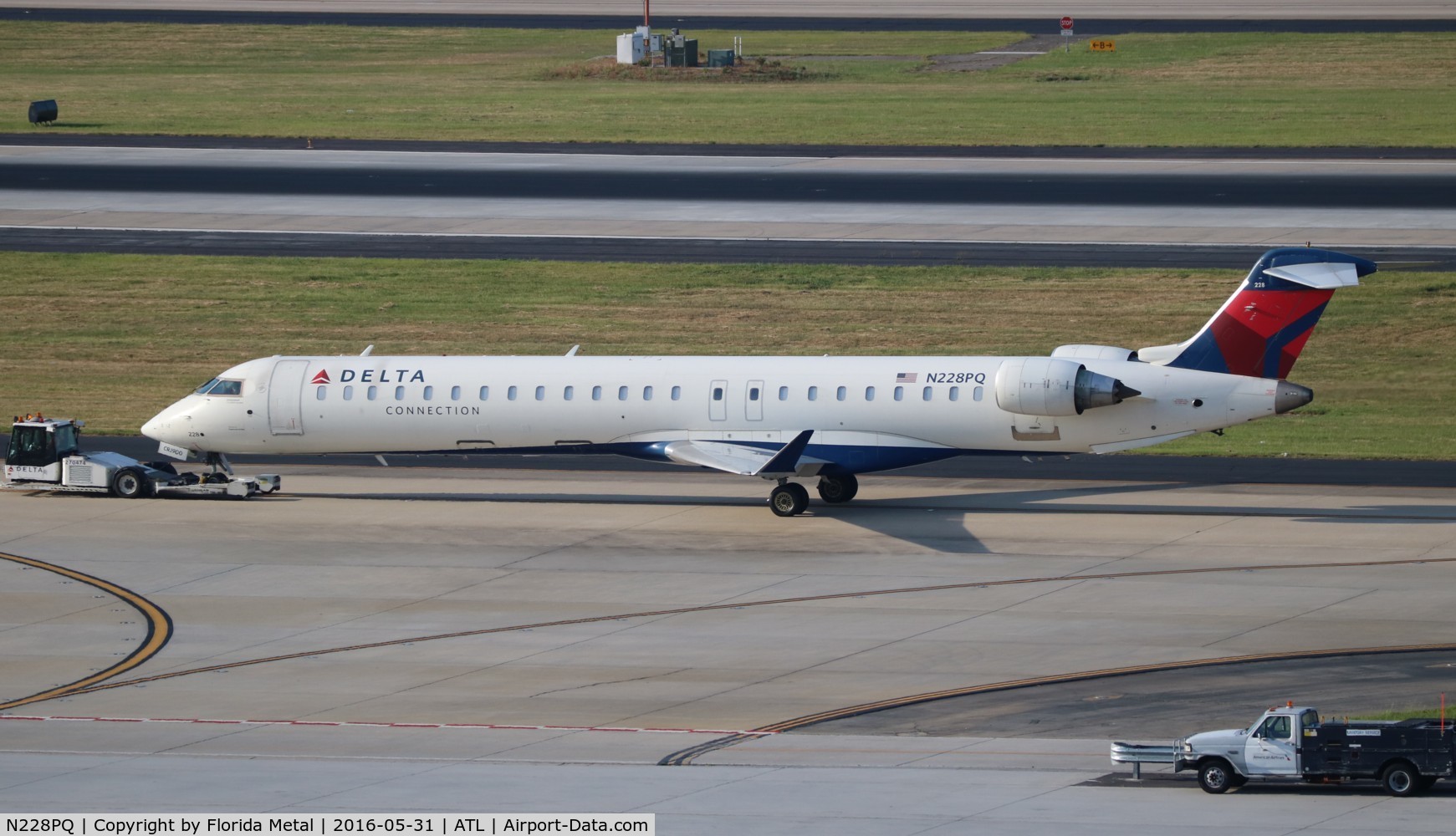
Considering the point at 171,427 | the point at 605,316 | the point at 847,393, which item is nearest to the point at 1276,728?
the point at 847,393

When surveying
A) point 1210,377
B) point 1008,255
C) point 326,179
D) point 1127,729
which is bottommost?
point 1127,729

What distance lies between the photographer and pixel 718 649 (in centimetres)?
3212

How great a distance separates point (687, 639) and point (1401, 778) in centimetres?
1271

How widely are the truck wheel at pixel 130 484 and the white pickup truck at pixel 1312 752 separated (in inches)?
1082

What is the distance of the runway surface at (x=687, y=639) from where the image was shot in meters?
24.2

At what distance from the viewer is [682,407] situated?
42.3 meters

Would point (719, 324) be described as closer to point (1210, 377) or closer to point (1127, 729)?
point (1210, 377)

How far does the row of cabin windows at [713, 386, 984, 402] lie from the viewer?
41125 mm

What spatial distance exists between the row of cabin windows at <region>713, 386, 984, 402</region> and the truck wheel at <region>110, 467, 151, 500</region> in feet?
44.0

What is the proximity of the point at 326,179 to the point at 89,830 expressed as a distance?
196ft

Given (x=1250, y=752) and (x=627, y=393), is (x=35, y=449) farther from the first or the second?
(x=1250, y=752)

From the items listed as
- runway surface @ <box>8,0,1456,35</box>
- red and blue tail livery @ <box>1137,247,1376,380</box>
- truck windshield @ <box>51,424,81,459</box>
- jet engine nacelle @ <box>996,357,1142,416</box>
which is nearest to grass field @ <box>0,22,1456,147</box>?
runway surface @ <box>8,0,1456,35</box>

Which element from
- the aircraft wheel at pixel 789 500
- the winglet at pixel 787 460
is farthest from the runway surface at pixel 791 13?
the winglet at pixel 787 460

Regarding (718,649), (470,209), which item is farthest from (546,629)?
(470,209)
